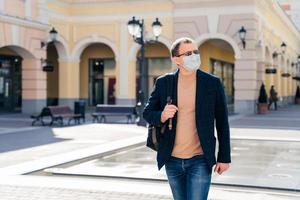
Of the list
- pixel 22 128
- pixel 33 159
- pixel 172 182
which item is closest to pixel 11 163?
pixel 33 159

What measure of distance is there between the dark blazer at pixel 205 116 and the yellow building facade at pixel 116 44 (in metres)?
20.9

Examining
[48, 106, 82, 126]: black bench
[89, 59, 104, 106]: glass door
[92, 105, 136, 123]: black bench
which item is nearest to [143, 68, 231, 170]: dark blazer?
[48, 106, 82, 126]: black bench

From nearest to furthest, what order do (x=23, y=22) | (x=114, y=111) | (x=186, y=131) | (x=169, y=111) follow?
(x=169, y=111) < (x=186, y=131) < (x=114, y=111) < (x=23, y=22)

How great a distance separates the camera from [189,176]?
4125 millimetres

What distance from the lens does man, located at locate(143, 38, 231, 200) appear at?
4.04 metres

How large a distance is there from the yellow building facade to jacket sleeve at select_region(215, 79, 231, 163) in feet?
69.2

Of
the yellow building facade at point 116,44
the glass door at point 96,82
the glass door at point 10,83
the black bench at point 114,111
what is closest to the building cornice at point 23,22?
the yellow building facade at point 116,44

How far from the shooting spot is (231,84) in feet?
139

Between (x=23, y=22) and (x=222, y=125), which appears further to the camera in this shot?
(x=23, y=22)

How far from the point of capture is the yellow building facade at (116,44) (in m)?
26.8

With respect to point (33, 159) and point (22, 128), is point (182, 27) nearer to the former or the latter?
point (22, 128)

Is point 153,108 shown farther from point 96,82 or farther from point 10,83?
point 96,82

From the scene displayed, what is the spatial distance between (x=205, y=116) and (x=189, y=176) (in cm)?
51

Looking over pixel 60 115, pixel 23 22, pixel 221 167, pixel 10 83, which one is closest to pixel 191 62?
pixel 221 167
